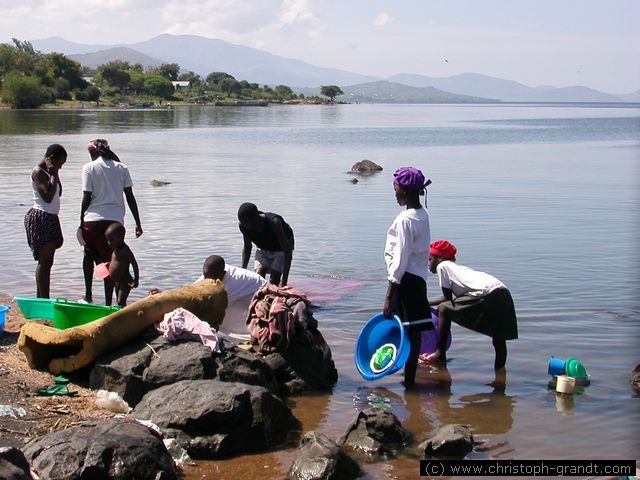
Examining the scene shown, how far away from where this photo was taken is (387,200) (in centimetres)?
2070

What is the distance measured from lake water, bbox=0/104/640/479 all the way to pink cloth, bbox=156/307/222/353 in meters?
0.89

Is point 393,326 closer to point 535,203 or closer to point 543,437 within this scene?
point 543,437

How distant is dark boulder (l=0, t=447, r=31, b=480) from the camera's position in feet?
14.8

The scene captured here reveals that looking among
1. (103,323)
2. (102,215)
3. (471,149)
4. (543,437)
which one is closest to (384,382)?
(543,437)

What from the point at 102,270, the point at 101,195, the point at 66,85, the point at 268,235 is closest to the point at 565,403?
the point at 268,235

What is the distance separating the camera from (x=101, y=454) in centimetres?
512

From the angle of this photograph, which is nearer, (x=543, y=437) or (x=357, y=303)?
(x=543, y=437)

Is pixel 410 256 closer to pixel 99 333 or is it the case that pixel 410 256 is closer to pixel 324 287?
pixel 99 333

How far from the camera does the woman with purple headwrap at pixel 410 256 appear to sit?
6820 millimetres

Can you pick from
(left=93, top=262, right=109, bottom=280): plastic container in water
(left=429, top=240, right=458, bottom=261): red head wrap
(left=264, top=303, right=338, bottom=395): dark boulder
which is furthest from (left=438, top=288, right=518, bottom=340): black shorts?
(left=93, top=262, right=109, bottom=280): plastic container in water

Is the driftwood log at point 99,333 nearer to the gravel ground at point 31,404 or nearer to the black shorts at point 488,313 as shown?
the gravel ground at point 31,404

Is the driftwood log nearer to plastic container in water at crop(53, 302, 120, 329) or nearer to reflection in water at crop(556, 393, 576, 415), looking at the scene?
plastic container in water at crop(53, 302, 120, 329)

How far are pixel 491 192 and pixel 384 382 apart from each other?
1520 centimetres

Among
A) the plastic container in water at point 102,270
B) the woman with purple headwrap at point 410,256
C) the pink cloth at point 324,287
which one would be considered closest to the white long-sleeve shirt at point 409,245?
the woman with purple headwrap at point 410,256
